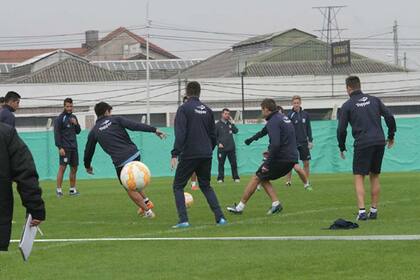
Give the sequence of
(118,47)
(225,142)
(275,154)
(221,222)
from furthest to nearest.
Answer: (118,47) < (225,142) < (275,154) < (221,222)

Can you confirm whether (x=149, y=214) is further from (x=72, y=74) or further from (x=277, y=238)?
(x=72, y=74)

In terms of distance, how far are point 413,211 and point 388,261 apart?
605 centimetres

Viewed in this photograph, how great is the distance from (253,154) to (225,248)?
1019 inches

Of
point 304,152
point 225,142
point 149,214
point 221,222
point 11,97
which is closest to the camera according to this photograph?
point 221,222

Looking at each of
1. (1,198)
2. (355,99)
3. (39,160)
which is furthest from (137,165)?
(39,160)

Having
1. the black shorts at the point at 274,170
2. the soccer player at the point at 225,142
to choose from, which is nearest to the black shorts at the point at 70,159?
the soccer player at the point at 225,142

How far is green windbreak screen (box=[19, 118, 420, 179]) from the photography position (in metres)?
35.8

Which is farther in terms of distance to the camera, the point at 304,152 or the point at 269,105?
the point at 304,152

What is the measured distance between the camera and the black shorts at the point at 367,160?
1402 cm

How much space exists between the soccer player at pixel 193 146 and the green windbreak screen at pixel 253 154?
844 inches

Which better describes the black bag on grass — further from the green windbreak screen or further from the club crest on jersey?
the green windbreak screen

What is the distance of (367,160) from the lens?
14.0m

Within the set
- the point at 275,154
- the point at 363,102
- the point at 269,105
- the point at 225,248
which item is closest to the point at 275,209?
the point at 275,154

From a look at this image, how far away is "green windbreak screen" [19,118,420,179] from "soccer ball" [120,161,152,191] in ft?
66.6
